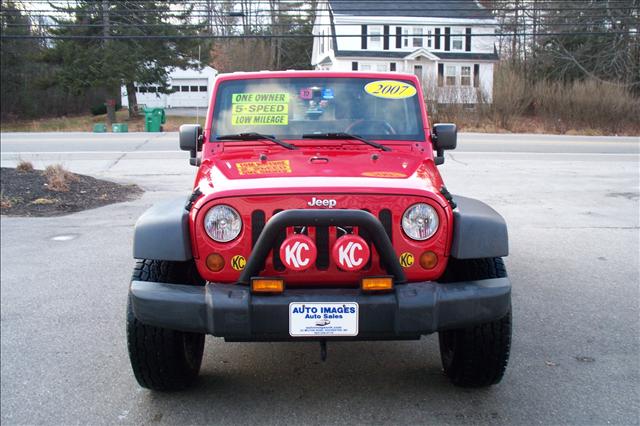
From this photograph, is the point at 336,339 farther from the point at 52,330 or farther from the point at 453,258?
the point at 52,330

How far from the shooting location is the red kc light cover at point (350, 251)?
3273 millimetres

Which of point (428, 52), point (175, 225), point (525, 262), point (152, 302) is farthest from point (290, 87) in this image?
point (428, 52)

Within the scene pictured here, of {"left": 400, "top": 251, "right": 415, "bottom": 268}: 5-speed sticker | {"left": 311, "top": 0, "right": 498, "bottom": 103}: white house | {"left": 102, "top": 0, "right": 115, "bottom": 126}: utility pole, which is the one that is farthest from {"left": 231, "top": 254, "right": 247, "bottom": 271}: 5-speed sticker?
{"left": 311, "top": 0, "right": 498, "bottom": 103}: white house

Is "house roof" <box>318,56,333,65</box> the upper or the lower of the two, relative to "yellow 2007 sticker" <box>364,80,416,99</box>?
upper

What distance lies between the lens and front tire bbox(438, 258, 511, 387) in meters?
3.62

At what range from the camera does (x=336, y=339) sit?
10.8ft

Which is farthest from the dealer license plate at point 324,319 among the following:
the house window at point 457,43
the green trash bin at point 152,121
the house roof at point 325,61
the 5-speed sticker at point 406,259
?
the house window at point 457,43

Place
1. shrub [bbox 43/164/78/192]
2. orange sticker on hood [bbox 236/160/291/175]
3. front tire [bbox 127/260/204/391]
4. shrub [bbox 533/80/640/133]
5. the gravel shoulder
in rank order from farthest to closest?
shrub [bbox 533/80/640/133] → shrub [bbox 43/164/78/192] → the gravel shoulder → orange sticker on hood [bbox 236/160/291/175] → front tire [bbox 127/260/204/391]

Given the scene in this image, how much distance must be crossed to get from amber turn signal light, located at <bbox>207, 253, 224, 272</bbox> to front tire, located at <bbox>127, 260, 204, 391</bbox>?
1.05ft

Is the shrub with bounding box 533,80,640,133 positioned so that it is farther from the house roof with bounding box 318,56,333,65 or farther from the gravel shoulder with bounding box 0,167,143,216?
the gravel shoulder with bounding box 0,167,143,216

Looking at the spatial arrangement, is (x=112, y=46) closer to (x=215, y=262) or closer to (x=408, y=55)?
(x=408, y=55)

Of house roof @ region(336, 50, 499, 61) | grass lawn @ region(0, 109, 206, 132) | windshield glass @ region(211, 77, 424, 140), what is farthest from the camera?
house roof @ region(336, 50, 499, 61)

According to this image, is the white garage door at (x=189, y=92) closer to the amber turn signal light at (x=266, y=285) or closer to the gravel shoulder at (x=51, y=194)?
the gravel shoulder at (x=51, y=194)

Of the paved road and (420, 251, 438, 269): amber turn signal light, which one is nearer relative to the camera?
(420, 251, 438, 269): amber turn signal light
